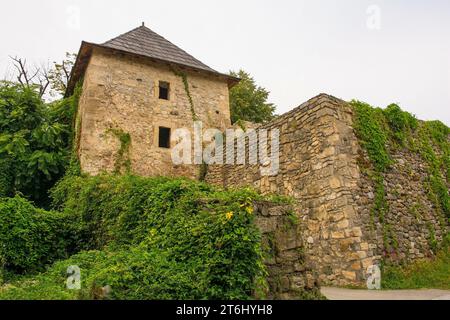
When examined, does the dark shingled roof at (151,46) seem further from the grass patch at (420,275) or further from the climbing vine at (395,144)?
the grass patch at (420,275)

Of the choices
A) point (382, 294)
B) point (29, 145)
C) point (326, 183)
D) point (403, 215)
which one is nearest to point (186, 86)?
point (29, 145)

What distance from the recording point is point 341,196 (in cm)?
693

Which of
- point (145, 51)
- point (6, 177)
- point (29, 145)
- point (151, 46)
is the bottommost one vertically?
point (6, 177)

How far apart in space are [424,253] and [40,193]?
11.6 metres

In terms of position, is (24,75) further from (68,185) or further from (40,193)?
(68,185)

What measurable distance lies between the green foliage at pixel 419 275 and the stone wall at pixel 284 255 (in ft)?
7.99

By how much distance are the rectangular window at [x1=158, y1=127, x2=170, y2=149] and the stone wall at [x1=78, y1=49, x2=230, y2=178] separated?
0.19 m

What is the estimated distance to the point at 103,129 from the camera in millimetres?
12273

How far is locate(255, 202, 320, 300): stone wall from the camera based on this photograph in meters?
4.46

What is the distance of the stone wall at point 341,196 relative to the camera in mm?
6680

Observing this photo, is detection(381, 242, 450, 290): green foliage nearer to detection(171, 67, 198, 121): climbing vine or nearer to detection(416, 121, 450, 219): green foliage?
detection(416, 121, 450, 219): green foliage

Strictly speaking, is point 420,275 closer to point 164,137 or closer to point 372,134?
point 372,134

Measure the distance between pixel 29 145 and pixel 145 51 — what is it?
17.9 feet
